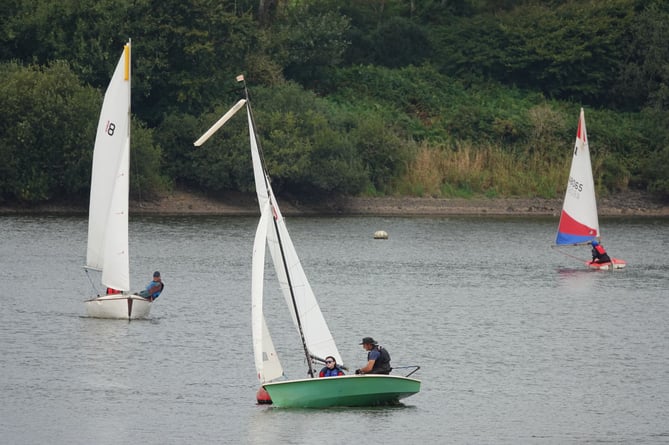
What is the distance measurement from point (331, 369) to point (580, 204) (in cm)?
4490

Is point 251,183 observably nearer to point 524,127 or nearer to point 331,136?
point 331,136

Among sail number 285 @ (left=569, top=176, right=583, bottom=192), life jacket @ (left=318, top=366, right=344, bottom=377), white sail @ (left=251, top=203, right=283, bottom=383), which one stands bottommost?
life jacket @ (left=318, top=366, right=344, bottom=377)

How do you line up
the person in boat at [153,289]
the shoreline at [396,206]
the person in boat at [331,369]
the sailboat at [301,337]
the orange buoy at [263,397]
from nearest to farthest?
1. the sailboat at [301,337]
2. the person in boat at [331,369]
3. the orange buoy at [263,397]
4. the person in boat at [153,289]
5. the shoreline at [396,206]

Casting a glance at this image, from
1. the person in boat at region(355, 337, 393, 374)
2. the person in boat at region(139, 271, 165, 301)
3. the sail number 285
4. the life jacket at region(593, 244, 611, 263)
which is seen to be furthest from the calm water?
the sail number 285

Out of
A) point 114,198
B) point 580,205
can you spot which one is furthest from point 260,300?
point 580,205

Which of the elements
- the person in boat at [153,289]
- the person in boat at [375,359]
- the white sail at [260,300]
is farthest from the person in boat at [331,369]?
the person in boat at [153,289]

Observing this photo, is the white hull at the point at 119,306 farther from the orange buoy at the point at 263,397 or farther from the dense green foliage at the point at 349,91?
the dense green foliage at the point at 349,91

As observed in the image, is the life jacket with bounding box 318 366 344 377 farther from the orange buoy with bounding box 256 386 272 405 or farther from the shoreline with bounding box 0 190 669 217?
the shoreline with bounding box 0 190 669 217

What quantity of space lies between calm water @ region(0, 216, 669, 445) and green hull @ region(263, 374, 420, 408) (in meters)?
0.39

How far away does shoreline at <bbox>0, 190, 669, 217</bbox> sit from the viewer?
101625 millimetres

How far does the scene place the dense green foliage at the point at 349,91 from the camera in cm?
9662

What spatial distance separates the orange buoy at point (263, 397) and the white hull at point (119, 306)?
45.3ft

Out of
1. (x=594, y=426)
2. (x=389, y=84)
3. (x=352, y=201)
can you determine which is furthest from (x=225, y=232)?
(x=594, y=426)

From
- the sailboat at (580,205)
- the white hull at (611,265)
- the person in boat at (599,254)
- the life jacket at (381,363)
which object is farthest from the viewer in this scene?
the sailboat at (580,205)
